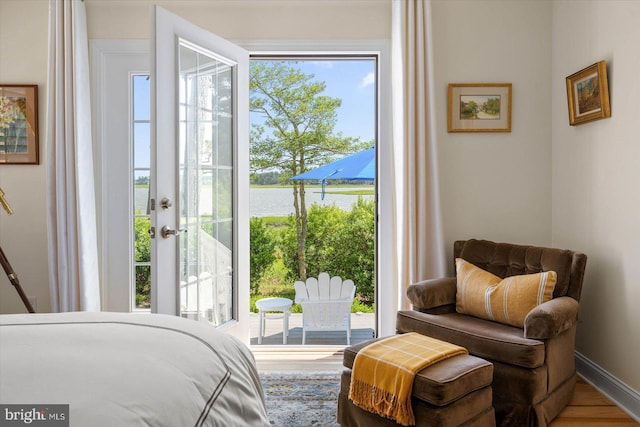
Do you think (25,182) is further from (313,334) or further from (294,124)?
(294,124)

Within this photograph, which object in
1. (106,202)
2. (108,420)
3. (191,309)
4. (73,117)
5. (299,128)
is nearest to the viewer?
(108,420)

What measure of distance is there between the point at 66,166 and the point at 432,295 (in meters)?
2.53

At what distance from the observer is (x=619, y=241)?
2.63 meters

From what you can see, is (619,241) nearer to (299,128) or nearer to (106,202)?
(106,202)

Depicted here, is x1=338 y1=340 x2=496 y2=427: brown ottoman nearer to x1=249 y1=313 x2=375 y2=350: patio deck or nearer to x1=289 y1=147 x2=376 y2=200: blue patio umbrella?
x1=249 y1=313 x2=375 y2=350: patio deck

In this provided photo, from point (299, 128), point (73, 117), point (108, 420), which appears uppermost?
point (299, 128)

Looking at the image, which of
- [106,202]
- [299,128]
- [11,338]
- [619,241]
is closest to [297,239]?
[299,128]

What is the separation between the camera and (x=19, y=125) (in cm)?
336

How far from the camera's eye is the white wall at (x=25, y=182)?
3.34 m

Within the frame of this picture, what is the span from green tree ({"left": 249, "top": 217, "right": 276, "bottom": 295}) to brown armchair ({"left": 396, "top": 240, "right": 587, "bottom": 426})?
12.8ft

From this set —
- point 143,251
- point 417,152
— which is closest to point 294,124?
point 143,251

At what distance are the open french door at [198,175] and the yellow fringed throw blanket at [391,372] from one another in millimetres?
1184

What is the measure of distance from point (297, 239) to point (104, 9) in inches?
A: 153

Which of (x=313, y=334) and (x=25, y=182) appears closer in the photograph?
(x=25, y=182)
